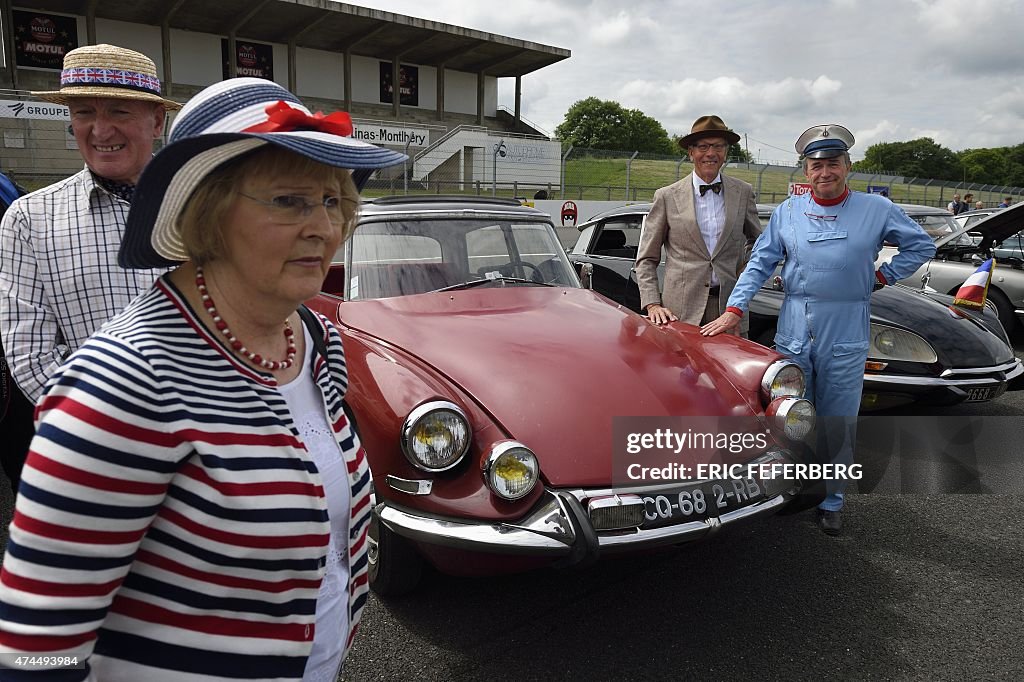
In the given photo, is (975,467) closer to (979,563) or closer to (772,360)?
(979,563)

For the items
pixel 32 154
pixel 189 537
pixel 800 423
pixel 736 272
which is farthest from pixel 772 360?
pixel 32 154

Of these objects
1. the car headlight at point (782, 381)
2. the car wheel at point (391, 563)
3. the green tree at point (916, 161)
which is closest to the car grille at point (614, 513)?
the car wheel at point (391, 563)

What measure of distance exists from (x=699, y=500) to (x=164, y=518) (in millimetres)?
2100

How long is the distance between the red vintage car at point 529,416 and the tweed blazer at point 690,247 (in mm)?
649

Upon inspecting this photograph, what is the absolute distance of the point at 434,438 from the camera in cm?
267

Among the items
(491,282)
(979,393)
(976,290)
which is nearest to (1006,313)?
(976,290)

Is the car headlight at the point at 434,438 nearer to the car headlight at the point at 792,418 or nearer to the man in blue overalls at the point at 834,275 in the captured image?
the car headlight at the point at 792,418

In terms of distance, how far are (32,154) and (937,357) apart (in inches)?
912

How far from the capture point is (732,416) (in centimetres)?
318

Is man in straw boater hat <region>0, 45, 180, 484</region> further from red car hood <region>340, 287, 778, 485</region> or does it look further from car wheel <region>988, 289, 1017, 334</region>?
car wheel <region>988, 289, 1017, 334</region>

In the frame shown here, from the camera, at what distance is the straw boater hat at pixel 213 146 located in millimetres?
1172

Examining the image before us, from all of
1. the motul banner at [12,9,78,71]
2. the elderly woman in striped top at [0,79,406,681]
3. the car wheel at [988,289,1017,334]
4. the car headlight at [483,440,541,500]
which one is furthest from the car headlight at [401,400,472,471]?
the motul banner at [12,9,78,71]

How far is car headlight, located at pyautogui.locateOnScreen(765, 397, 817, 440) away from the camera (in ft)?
10.5

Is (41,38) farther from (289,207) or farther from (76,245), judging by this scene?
(289,207)
